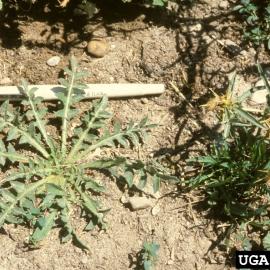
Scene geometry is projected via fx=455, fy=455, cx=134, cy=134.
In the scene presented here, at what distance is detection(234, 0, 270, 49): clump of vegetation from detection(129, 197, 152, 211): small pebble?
1.22m

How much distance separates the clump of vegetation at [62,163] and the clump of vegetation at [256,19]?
0.87 m

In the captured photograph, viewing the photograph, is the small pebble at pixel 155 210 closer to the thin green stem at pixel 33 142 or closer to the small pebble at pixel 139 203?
the small pebble at pixel 139 203

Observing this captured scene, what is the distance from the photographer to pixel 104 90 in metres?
2.91

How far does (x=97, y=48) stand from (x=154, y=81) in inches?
16.8

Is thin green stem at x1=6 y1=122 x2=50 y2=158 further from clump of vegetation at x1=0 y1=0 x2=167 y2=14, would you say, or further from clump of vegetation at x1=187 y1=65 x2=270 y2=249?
clump of vegetation at x1=187 y1=65 x2=270 y2=249

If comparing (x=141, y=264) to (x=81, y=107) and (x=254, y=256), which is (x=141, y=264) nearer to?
(x=254, y=256)

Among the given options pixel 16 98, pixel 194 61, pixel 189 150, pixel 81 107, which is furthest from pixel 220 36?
pixel 16 98

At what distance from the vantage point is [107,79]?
2.99 meters

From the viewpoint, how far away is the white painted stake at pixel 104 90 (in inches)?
114

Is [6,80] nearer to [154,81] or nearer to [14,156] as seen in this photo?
[14,156]

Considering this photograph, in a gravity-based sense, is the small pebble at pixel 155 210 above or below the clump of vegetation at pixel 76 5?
below

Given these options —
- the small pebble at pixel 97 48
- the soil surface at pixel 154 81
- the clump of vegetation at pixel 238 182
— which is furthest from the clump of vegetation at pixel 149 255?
the small pebble at pixel 97 48

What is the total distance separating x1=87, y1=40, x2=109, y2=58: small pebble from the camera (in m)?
2.95

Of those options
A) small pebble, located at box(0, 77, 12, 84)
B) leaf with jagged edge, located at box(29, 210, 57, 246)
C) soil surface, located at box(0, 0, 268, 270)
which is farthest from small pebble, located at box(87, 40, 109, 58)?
leaf with jagged edge, located at box(29, 210, 57, 246)
